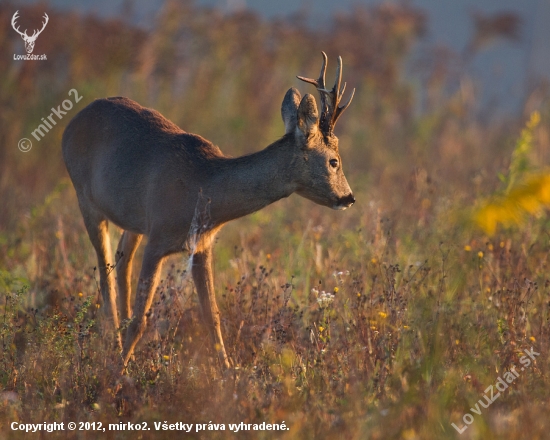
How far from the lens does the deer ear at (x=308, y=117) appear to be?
602cm

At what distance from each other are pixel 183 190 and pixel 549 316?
2829mm

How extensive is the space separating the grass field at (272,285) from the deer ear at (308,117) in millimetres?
1161

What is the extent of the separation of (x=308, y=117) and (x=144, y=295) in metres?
1.79

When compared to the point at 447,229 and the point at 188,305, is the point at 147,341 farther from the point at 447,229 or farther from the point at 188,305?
the point at 447,229

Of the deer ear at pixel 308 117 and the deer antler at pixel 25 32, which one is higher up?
the deer antler at pixel 25 32

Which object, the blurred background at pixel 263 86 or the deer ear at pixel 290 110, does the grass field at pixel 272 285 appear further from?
the deer ear at pixel 290 110

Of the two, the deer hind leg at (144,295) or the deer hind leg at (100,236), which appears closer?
the deer hind leg at (144,295)

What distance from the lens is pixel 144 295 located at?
6.23m

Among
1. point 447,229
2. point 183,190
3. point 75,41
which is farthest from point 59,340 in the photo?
point 75,41

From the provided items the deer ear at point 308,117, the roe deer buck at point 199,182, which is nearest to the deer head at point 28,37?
the roe deer buck at point 199,182

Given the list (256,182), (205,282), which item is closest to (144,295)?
(205,282)

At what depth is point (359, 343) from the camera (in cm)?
554

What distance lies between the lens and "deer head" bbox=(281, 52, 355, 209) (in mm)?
6125

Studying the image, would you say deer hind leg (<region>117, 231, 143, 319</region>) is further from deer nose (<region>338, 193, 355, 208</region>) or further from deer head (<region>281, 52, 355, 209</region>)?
deer nose (<region>338, 193, 355, 208</region>)
